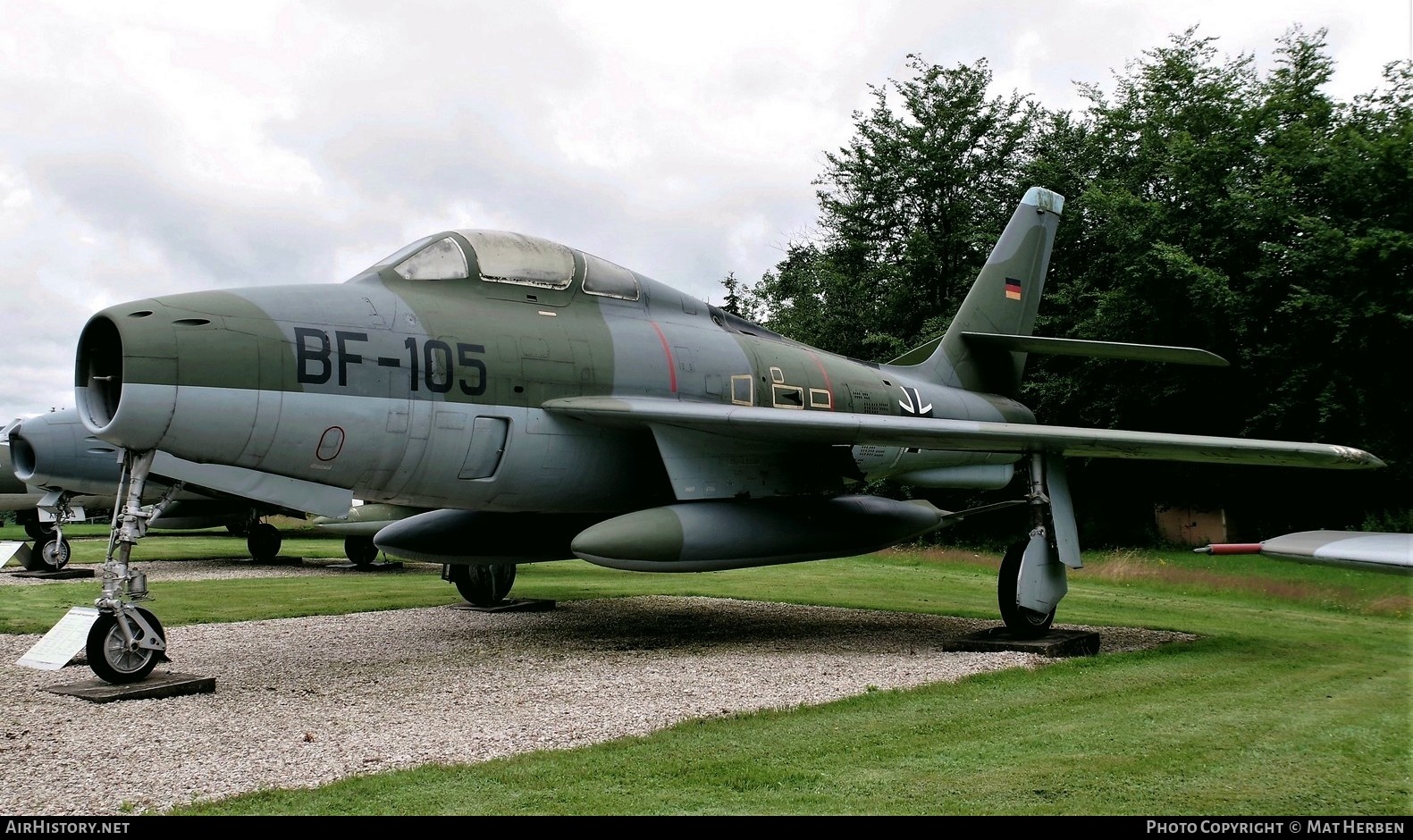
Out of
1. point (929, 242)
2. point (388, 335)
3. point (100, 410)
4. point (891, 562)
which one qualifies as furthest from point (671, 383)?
point (929, 242)

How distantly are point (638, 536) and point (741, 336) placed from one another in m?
3.15

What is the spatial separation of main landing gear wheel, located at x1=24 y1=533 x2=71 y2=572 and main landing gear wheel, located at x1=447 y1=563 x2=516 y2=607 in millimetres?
9624

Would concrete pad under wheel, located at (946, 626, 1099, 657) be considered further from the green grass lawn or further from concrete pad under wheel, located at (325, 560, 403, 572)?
concrete pad under wheel, located at (325, 560, 403, 572)

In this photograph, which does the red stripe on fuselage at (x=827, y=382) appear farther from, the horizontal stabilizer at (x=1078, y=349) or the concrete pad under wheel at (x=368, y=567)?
the concrete pad under wheel at (x=368, y=567)

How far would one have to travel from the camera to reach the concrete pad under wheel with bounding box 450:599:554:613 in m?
11.3

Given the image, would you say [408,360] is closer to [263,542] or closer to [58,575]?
[58,575]

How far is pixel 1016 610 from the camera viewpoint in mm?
8703

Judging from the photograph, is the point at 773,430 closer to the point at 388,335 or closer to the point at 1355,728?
→ the point at 388,335

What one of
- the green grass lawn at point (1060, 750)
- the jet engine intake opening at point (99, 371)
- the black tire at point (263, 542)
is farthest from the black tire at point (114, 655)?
the black tire at point (263, 542)

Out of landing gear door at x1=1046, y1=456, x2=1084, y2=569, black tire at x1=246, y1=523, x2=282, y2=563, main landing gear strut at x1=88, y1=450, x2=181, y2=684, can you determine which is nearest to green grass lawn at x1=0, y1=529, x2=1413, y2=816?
landing gear door at x1=1046, y1=456, x2=1084, y2=569

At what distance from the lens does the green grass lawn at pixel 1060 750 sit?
13.0ft

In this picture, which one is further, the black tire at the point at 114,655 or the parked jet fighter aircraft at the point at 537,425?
the parked jet fighter aircraft at the point at 537,425

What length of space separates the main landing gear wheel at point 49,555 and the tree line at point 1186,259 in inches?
802

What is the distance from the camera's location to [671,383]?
8.91m
